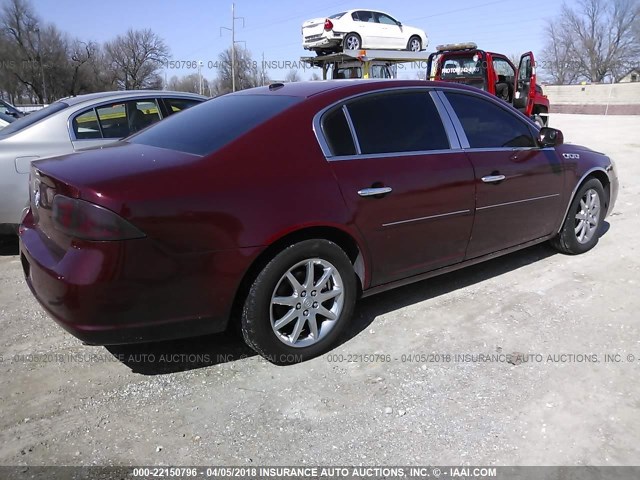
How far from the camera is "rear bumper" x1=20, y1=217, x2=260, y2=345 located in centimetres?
244

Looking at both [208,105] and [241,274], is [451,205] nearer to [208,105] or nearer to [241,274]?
[241,274]

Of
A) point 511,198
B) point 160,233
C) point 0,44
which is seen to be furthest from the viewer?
point 0,44

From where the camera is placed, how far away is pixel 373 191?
319cm

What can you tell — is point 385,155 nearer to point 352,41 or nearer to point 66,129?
point 66,129

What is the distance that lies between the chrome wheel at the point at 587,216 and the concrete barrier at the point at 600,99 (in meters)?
29.9

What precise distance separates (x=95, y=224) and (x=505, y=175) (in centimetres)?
295

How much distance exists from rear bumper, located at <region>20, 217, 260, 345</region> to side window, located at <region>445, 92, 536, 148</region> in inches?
80.5

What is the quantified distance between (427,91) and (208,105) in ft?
5.20

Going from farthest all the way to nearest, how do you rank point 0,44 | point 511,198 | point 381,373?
point 0,44, point 511,198, point 381,373

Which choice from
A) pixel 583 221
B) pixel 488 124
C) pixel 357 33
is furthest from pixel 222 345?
pixel 357 33

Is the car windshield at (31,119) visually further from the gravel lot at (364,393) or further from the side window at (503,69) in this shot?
the side window at (503,69)

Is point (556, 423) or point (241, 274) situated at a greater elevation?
point (241, 274)

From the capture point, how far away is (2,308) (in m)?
3.91

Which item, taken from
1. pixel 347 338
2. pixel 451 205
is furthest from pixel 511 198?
pixel 347 338
